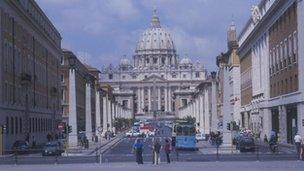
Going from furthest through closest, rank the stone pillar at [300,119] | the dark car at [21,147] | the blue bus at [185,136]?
the blue bus at [185,136]
the stone pillar at [300,119]
the dark car at [21,147]

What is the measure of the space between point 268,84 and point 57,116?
128 feet

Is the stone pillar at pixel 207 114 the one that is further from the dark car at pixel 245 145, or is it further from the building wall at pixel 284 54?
the dark car at pixel 245 145

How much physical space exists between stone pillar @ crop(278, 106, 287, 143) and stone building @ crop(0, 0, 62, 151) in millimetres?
24282

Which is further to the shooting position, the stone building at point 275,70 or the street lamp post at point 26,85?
the street lamp post at point 26,85

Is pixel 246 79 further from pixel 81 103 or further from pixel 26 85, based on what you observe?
pixel 26 85

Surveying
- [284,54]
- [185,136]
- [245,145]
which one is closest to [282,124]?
[284,54]

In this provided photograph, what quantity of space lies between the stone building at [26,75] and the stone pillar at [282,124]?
24282 millimetres

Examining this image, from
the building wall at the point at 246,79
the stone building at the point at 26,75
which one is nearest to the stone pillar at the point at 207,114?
the building wall at the point at 246,79

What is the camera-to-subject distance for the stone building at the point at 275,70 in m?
66.7

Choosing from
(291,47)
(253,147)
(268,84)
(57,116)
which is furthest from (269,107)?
(57,116)

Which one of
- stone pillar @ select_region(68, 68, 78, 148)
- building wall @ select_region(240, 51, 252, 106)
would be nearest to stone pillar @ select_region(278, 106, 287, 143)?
stone pillar @ select_region(68, 68, 78, 148)

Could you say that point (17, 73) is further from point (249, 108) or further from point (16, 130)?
point (249, 108)

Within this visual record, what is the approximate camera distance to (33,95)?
9050 cm

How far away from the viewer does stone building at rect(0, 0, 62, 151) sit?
2795 inches
